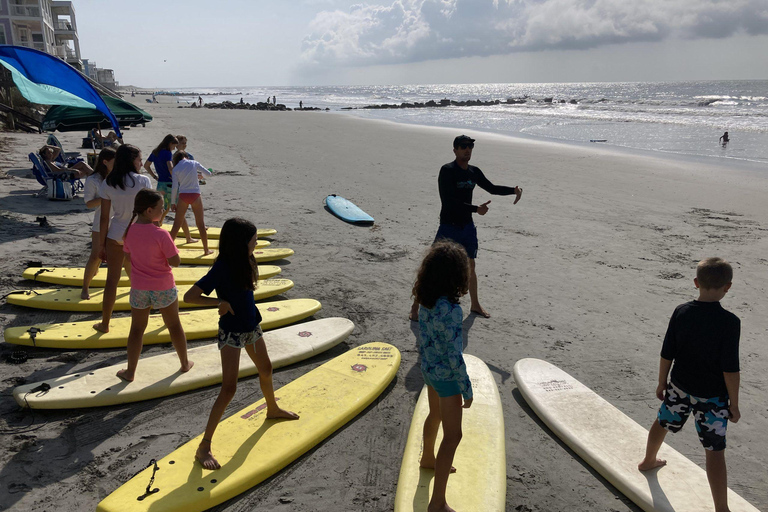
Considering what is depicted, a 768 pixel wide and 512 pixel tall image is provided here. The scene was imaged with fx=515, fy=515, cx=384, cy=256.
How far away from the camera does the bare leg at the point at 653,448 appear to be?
3314 mm

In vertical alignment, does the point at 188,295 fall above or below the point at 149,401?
above

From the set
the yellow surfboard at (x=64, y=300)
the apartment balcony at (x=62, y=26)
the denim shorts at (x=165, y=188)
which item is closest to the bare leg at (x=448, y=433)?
the yellow surfboard at (x=64, y=300)

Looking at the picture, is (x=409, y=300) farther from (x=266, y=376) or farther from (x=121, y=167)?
(x=121, y=167)

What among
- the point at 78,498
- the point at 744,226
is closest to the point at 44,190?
the point at 78,498

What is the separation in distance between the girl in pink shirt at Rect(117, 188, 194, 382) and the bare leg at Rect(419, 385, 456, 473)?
7.09 ft

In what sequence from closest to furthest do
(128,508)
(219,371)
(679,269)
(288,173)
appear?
(128,508) < (219,371) < (679,269) < (288,173)

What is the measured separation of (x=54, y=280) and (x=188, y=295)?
4.28 meters

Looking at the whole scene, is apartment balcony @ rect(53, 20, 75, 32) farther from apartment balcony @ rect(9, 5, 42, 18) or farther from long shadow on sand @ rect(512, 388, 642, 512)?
long shadow on sand @ rect(512, 388, 642, 512)

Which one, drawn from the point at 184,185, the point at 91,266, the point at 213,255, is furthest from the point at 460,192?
the point at 91,266

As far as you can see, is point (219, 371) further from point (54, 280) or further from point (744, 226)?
point (744, 226)

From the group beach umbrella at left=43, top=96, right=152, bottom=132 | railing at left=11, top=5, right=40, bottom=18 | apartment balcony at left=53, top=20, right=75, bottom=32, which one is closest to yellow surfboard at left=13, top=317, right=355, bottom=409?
beach umbrella at left=43, top=96, right=152, bottom=132

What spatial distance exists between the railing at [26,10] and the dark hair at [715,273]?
5386 centimetres

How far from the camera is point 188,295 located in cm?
297

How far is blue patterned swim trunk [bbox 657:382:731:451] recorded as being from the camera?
286 centimetres
